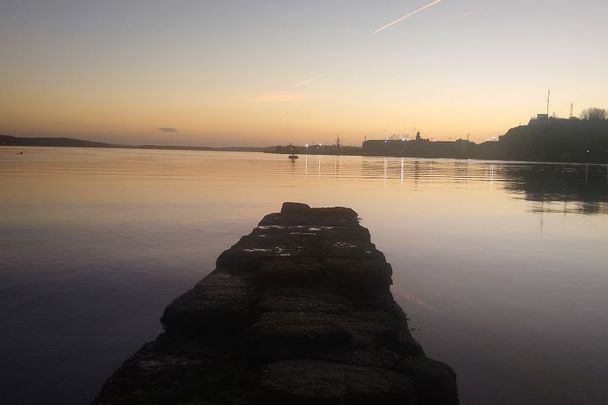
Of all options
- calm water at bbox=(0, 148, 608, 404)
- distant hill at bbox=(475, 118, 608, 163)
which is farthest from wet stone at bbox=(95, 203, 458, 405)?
distant hill at bbox=(475, 118, 608, 163)

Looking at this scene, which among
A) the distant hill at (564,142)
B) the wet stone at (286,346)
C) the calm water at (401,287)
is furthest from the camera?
the distant hill at (564,142)

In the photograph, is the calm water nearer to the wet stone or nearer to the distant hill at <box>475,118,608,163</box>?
the wet stone

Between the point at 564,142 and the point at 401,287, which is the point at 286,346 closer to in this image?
the point at 401,287

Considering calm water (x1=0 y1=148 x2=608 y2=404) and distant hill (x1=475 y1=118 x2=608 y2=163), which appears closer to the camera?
calm water (x1=0 y1=148 x2=608 y2=404)

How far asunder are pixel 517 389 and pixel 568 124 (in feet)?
635

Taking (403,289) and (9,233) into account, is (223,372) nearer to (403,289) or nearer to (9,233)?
(403,289)

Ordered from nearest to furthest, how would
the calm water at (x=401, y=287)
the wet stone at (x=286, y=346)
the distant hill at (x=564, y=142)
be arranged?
1. the wet stone at (x=286, y=346)
2. the calm water at (x=401, y=287)
3. the distant hill at (x=564, y=142)

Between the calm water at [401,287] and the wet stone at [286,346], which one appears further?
the calm water at [401,287]

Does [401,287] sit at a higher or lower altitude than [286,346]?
lower

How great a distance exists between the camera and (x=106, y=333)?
26.9 feet

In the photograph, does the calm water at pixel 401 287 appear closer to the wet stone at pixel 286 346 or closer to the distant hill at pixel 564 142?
the wet stone at pixel 286 346

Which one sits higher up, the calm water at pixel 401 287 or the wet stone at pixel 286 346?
the wet stone at pixel 286 346

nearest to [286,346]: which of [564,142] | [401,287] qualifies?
[401,287]

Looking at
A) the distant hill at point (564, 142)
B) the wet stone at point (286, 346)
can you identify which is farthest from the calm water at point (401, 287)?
the distant hill at point (564, 142)
